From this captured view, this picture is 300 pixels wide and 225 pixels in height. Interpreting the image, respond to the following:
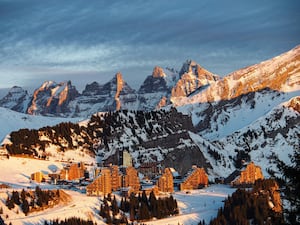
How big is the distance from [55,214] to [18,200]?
8239 mm

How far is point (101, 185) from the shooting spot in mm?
110500

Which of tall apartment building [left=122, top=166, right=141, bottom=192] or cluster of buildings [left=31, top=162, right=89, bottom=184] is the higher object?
cluster of buildings [left=31, top=162, right=89, bottom=184]

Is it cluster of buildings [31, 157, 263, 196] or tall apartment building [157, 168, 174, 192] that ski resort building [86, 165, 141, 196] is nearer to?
cluster of buildings [31, 157, 263, 196]

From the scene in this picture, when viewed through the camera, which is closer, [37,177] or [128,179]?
[128,179]

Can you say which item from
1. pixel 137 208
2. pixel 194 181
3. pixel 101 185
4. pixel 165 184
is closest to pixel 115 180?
pixel 101 185

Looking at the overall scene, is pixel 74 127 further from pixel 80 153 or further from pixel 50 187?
pixel 50 187

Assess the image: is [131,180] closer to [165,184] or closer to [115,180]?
[115,180]

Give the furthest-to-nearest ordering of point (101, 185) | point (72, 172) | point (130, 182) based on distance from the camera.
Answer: point (72, 172), point (130, 182), point (101, 185)

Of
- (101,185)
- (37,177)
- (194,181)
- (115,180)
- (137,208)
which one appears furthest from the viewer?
(194,181)

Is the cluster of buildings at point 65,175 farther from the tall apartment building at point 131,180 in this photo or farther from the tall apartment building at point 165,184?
the tall apartment building at point 165,184

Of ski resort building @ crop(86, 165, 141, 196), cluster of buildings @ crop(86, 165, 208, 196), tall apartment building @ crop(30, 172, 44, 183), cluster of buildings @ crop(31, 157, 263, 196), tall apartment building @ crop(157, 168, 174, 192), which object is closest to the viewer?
ski resort building @ crop(86, 165, 141, 196)

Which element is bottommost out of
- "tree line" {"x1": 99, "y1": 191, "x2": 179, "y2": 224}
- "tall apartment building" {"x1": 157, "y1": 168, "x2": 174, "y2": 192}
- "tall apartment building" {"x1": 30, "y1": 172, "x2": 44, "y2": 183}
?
"tree line" {"x1": 99, "y1": 191, "x2": 179, "y2": 224}

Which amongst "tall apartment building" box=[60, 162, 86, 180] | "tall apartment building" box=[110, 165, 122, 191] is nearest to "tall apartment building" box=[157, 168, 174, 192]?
"tall apartment building" box=[110, 165, 122, 191]

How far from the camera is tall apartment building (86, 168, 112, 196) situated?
10919 centimetres
